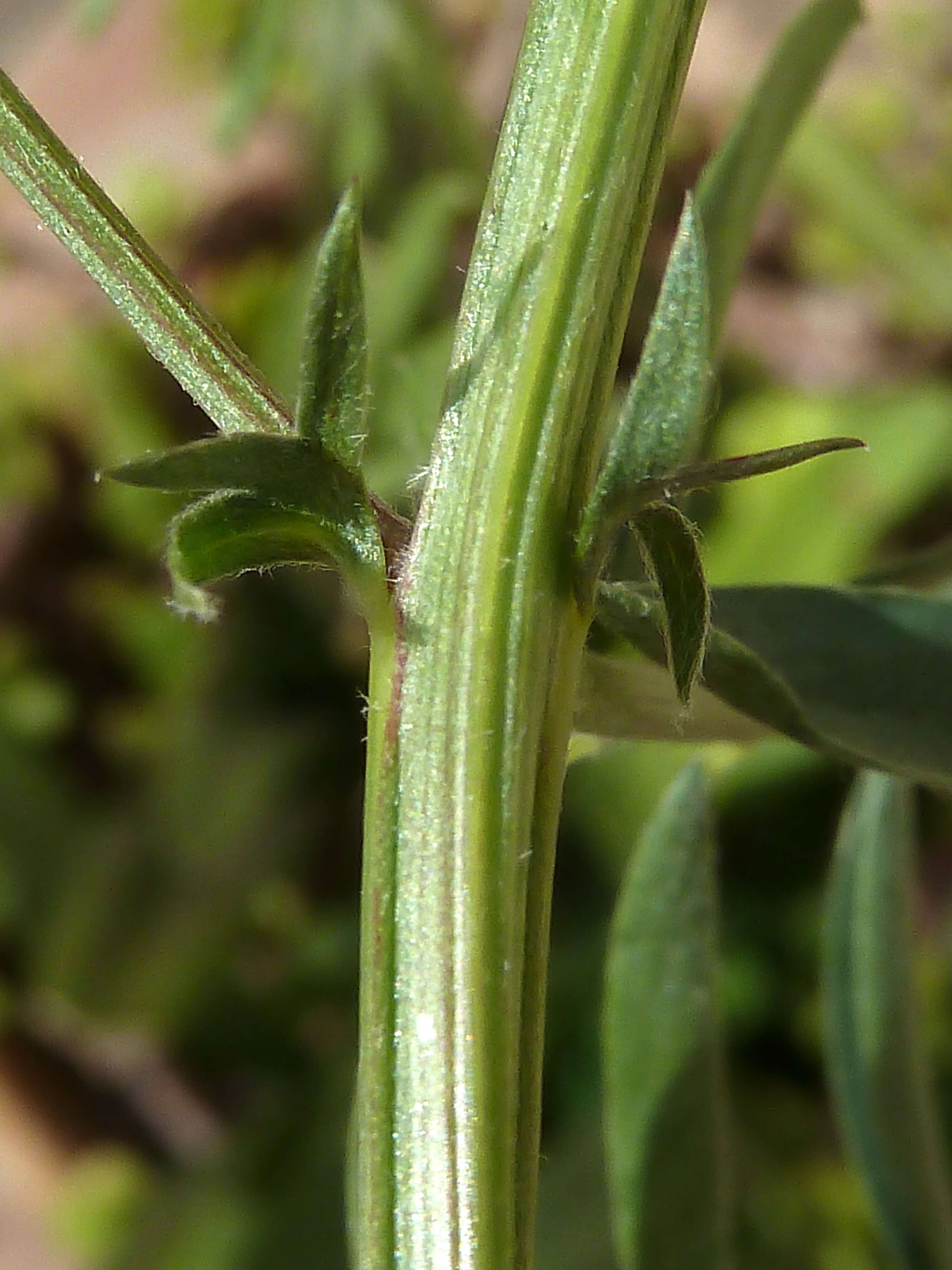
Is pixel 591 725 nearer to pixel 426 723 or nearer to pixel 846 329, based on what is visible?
pixel 426 723

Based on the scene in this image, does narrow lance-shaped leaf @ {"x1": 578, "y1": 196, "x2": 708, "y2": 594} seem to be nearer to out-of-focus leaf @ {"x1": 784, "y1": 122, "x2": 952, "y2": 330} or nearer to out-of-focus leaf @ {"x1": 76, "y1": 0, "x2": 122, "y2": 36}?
out-of-focus leaf @ {"x1": 76, "y1": 0, "x2": 122, "y2": 36}

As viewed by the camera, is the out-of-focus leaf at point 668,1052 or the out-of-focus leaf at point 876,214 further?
the out-of-focus leaf at point 876,214

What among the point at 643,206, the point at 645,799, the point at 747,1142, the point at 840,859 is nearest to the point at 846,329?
the point at 645,799

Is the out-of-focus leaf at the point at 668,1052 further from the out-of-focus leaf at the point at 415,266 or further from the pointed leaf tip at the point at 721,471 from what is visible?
the out-of-focus leaf at the point at 415,266

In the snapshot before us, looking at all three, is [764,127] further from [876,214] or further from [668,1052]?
[876,214]

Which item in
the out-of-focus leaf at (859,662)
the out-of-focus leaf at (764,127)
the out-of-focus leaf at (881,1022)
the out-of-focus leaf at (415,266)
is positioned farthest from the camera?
the out-of-focus leaf at (415,266)

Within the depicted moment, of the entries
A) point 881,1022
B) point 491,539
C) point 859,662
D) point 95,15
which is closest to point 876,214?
point 95,15

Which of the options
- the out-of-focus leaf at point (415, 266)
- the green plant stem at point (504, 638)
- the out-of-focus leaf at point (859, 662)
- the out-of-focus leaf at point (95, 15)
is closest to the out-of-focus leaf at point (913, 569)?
the out-of-focus leaf at point (859, 662)
